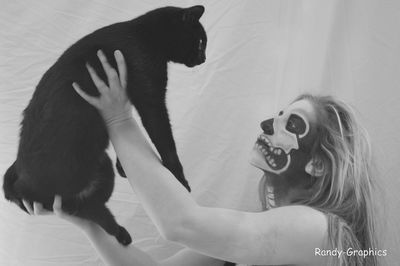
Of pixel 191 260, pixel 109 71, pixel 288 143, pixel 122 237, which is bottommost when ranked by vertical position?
pixel 191 260

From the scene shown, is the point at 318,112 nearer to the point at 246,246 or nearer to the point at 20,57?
the point at 246,246

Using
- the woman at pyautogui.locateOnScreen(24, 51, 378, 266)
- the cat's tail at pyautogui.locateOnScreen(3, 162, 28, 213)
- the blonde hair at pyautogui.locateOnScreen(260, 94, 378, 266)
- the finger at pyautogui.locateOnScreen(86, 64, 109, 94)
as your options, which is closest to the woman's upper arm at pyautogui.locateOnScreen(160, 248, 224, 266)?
the woman at pyautogui.locateOnScreen(24, 51, 378, 266)

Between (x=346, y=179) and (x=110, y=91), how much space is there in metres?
0.46

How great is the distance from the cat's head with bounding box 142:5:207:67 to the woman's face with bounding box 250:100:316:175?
21 centimetres

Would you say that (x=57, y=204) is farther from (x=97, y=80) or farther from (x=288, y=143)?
(x=288, y=143)

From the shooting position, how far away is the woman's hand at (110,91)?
635 millimetres

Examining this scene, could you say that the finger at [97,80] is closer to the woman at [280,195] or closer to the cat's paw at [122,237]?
the woman at [280,195]

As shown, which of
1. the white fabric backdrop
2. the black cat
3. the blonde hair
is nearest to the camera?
the black cat

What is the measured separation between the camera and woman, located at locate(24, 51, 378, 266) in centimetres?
65

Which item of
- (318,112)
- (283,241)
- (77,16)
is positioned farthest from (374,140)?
(77,16)

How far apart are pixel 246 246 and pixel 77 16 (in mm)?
630

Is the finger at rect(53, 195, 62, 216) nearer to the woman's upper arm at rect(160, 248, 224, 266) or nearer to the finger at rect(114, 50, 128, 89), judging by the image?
the finger at rect(114, 50, 128, 89)

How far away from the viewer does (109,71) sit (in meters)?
0.63

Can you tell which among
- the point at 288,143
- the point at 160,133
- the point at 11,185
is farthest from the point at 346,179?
the point at 11,185
